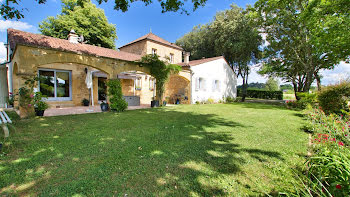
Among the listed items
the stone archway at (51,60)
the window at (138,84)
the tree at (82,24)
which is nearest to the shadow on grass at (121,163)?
the stone archway at (51,60)

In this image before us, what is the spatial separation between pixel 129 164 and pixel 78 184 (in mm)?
918

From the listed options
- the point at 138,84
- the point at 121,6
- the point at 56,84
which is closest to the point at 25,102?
the point at 56,84

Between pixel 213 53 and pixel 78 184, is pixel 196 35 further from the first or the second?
pixel 78 184

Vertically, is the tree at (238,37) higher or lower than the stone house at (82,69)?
higher

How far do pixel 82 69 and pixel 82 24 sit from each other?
45.1 feet

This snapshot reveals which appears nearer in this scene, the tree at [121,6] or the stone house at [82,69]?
the tree at [121,6]

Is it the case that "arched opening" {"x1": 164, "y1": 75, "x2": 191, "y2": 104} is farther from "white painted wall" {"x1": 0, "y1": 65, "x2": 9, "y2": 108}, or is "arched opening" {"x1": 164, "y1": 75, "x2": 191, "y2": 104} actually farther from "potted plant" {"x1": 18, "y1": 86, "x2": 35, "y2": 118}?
"white painted wall" {"x1": 0, "y1": 65, "x2": 9, "y2": 108}

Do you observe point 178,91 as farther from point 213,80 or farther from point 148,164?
point 148,164

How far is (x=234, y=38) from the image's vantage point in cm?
2058

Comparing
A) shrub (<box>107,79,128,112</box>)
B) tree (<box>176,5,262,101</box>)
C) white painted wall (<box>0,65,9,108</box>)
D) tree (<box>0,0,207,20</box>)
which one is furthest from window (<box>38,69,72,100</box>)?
tree (<box>176,5,262,101</box>)

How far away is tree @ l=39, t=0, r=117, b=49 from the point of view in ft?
68.0

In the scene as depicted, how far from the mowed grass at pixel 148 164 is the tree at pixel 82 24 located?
2150 cm

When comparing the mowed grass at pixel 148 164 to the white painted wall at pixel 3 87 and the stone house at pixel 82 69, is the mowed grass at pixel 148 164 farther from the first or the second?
the white painted wall at pixel 3 87

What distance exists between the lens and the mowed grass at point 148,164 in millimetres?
2387
